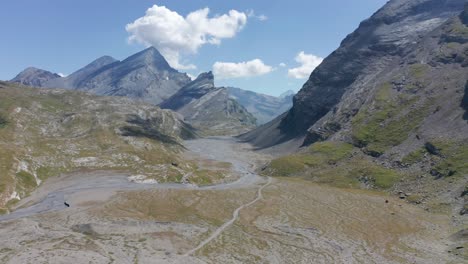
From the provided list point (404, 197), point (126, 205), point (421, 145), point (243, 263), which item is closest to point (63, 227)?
point (126, 205)

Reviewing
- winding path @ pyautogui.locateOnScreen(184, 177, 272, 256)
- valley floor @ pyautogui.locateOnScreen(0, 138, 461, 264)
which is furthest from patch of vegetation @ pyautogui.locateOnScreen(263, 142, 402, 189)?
winding path @ pyautogui.locateOnScreen(184, 177, 272, 256)

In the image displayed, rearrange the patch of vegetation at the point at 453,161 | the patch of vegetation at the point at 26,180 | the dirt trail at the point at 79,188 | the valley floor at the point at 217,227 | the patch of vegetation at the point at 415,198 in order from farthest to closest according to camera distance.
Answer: the patch of vegetation at the point at 26,180, the patch of vegetation at the point at 453,161, the patch of vegetation at the point at 415,198, the dirt trail at the point at 79,188, the valley floor at the point at 217,227

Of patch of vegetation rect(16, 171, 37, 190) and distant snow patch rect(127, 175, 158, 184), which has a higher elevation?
patch of vegetation rect(16, 171, 37, 190)

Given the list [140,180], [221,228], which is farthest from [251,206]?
[140,180]

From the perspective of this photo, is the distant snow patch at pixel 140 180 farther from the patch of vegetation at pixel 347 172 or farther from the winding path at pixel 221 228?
the patch of vegetation at pixel 347 172

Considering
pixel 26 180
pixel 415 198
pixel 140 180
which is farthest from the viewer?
pixel 140 180

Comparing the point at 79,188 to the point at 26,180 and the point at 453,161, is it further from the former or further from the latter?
the point at 453,161

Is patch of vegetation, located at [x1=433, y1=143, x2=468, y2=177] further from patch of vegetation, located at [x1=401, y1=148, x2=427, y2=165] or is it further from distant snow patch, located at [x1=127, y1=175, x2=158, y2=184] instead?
distant snow patch, located at [x1=127, y1=175, x2=158, y2=184]

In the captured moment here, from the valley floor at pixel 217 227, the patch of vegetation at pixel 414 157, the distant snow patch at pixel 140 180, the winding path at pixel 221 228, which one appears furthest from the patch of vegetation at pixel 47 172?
the patch of vegetation at pixel 414 157

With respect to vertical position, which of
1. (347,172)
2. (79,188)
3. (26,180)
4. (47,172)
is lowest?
(347,172)
